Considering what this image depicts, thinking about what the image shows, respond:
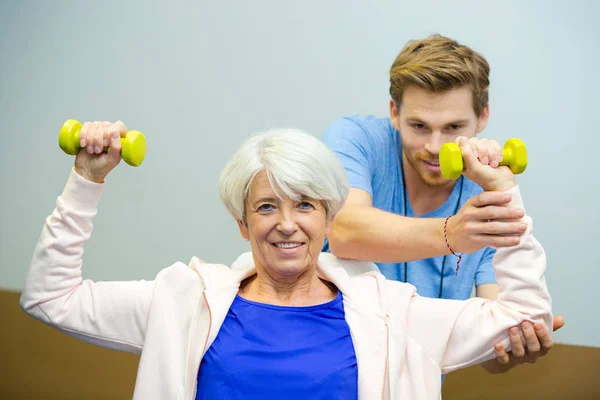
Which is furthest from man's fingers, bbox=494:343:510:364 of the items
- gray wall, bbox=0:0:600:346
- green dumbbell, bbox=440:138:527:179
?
gray wall, bbox=0:0:600:346

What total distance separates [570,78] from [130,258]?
158 centimetres

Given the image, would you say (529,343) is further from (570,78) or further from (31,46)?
(31,46)

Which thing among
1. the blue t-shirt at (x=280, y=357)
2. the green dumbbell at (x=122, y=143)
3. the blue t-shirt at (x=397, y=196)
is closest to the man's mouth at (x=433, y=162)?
the blue t-shirt at (x=397, y=196)

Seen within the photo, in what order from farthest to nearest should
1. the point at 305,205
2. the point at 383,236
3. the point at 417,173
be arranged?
the point at 417,173 → the point at 383,236 → the point at 305,205

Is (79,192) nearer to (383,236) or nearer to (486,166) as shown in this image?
(383,236)

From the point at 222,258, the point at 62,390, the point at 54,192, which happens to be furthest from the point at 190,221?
the point at 62,390

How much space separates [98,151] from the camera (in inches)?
59.3

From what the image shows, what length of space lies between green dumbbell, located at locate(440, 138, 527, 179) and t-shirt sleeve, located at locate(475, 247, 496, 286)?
1.81ft

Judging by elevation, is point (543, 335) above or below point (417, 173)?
below

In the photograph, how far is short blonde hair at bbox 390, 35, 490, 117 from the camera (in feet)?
6.34

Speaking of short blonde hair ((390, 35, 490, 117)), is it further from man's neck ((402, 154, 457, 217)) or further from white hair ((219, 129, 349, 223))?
white hair ((219, 129, 349, 223))

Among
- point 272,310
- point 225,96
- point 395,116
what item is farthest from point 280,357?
point 225,96

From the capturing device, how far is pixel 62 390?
2.83 meters

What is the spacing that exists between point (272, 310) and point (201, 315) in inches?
5.6
